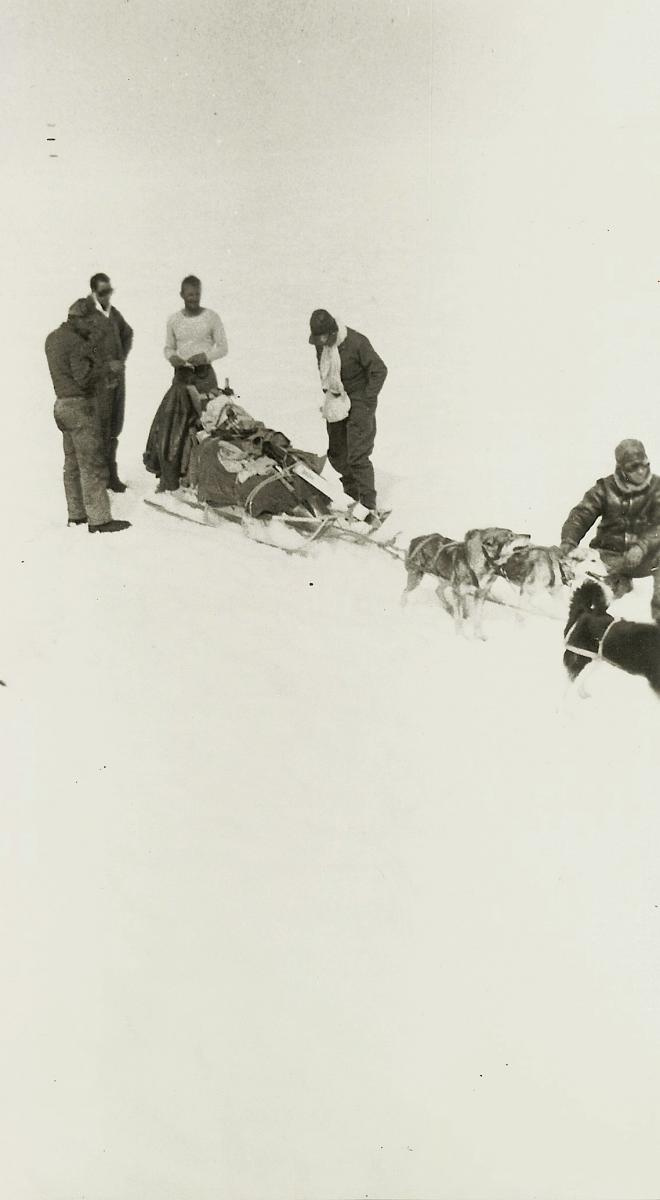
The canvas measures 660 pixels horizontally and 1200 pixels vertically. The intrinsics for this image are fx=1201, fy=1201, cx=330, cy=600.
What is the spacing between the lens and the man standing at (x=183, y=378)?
15.7 feet

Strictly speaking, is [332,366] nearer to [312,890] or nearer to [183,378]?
[183,378]

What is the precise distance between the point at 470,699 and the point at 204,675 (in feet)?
3.39

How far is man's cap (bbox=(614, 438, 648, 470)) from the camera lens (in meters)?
4.44

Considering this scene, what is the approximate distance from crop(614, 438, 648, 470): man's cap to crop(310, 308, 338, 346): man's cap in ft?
4.00

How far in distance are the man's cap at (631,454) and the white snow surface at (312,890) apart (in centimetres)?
53

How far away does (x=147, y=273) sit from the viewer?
4719 millimetres

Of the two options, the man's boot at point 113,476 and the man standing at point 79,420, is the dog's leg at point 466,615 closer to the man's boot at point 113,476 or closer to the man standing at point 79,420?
the man standing at point 79,420

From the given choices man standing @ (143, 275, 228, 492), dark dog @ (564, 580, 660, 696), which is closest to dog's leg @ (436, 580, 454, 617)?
dark dog @ (564, 580, 660, 696)

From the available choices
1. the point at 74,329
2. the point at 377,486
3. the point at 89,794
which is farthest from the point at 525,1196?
the point at 74,329

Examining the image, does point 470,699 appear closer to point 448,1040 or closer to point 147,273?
point 448,1040

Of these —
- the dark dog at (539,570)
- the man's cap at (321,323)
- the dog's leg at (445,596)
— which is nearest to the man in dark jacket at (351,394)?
the man's cap at (321,323)

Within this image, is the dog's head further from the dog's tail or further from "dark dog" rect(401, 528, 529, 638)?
the dog's tail

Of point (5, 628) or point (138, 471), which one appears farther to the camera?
Result: point (138, 471)

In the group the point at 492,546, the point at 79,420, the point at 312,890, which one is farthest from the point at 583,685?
the point at 79,420
